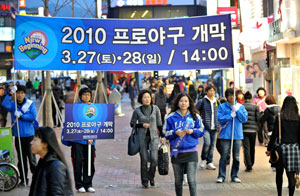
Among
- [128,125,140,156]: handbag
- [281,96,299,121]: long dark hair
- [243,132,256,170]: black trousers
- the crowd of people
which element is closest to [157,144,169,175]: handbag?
the crowd of people

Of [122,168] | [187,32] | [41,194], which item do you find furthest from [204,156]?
[41,194]

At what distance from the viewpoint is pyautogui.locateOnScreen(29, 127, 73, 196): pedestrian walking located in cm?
493

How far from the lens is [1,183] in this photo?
10016 millimetres

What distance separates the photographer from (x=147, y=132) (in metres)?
10.5

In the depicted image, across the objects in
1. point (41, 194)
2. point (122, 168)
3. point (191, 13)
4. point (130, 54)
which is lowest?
point (122, 168)

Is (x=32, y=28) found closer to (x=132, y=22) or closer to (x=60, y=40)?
(x=60, y=40)

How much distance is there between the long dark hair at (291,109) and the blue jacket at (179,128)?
1282mm

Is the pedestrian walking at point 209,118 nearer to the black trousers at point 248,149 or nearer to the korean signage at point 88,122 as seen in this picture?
the black trousers at point 248,149

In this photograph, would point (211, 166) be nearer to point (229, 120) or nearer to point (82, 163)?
point (229, 120)

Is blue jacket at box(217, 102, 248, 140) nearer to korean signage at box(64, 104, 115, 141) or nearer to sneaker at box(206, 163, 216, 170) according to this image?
sneaker at box(206, 163, 216, 170)

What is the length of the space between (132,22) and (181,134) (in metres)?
3.55

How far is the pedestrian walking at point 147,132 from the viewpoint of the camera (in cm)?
1039

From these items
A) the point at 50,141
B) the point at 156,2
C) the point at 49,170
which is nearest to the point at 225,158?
the point at 50,141

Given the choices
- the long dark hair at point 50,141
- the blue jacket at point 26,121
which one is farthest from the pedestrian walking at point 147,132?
the long dark hair at point 50,141
